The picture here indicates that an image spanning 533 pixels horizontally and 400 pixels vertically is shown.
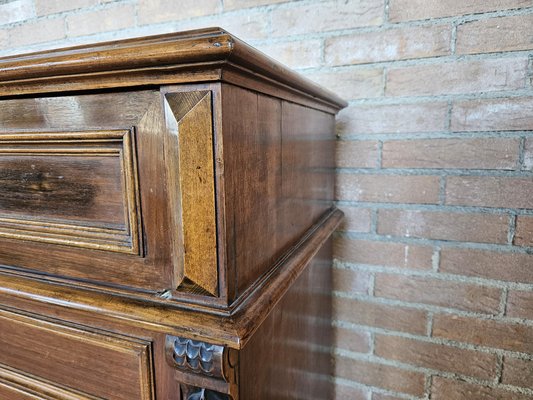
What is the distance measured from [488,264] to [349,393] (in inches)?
22.1

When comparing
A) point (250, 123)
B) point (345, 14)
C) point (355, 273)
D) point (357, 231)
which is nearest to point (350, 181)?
point (357, 231)

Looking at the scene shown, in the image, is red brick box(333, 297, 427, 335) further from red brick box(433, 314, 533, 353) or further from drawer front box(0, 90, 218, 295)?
drawer front box(0, 90, 218, 295)

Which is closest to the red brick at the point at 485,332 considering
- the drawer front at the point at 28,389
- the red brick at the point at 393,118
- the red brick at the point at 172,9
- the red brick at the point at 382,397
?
the red brick at the point at 382,397

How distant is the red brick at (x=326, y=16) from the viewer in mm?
934

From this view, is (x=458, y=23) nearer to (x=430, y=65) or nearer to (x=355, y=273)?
(x=430, y=65)

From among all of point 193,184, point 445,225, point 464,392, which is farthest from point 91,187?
point 464,392

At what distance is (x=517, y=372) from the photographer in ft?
3.06

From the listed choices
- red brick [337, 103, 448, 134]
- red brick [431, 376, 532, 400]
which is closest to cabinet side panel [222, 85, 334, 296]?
red brick [337, 103, 448, 134]

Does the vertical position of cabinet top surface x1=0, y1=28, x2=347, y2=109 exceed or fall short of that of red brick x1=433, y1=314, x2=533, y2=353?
it exceeds it

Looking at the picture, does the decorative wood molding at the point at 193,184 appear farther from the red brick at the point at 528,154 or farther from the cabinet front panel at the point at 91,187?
the red brick at the point at 528,154

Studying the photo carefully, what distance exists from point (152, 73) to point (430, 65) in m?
0.75

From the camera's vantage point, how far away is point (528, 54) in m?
0.83

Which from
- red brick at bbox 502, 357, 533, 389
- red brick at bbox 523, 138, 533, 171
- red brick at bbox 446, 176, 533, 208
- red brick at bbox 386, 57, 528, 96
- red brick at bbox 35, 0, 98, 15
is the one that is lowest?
red brick at bbox 502, 357, 533, 389

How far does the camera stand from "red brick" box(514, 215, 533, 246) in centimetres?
88
